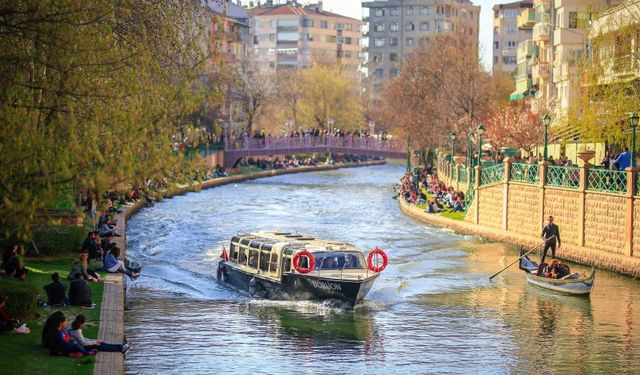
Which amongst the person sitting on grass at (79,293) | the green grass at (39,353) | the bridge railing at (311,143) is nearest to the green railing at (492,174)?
the green grass at (39,353)

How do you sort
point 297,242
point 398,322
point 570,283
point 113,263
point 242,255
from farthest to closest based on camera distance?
1. point 242,255
2. point 570,283
3. point 297,242
4. point 113,263
5. point 398,322

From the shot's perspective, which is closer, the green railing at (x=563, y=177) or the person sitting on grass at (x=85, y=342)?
the person sitting on grass at (x=85, y=342)

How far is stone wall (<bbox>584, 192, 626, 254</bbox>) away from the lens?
48.2 m

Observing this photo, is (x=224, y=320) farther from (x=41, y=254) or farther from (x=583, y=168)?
(x=583, y=168)

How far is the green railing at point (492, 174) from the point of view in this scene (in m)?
61.8

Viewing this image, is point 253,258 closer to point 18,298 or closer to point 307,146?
point 18,298

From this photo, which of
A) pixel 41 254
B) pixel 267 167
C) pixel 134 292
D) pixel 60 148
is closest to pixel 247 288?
pixel 134 292

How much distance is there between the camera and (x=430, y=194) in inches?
3302

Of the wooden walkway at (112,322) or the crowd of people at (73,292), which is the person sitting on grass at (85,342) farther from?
the wooden walkway at (112,322)

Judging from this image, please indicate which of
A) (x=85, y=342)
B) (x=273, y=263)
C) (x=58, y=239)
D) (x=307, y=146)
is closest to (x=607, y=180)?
(x=273, y=263)

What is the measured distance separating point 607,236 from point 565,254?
2743mm

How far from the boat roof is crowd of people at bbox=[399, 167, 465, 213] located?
Answer: 27094 mm

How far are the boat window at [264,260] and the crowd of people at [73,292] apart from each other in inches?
168

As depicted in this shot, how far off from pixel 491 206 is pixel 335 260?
24251 mm
